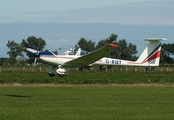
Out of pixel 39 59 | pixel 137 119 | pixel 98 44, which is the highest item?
pixel 98 44

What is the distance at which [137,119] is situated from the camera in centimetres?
1298

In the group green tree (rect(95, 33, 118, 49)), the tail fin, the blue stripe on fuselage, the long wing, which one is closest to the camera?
the long wing

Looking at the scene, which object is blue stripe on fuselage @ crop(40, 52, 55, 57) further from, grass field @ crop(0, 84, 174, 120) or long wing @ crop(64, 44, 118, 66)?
grass field @ crop(0, 84, 174, 120)

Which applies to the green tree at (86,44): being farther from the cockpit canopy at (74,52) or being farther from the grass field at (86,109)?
the grass field at (86,109)

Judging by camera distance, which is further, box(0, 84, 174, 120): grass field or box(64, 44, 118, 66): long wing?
box(64, 44, 118, 66): long wing

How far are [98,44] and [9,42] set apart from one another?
29.9 m

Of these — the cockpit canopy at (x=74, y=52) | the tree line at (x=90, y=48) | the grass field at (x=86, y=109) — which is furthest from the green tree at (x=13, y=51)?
the grass field at (x=86, y=109)

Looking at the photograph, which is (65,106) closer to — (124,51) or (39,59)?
(39,59)

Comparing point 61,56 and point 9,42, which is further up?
point 9,42

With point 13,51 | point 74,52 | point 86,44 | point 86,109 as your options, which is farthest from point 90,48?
point 86,109

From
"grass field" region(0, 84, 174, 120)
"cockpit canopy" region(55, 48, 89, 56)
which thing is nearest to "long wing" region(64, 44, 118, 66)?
A: "cockpit canopy" region(55, 48, 89, 56)

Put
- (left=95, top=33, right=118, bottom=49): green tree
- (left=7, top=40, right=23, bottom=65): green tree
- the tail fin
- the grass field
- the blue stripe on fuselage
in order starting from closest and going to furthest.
Answer: the grass field → the blue stripe on fuselage → the tail fin → (left=95, top=33, right=118, bottom=49): green tree → (left=7, top=40, right=23, bottom=65): green tree

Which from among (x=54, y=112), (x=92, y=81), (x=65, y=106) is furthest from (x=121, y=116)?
(x=92, y=81)

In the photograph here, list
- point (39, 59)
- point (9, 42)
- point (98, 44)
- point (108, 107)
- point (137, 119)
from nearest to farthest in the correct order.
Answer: point (137, 119), point (108, 107), point (39, 59), point (98, 44), point (9, 42)
